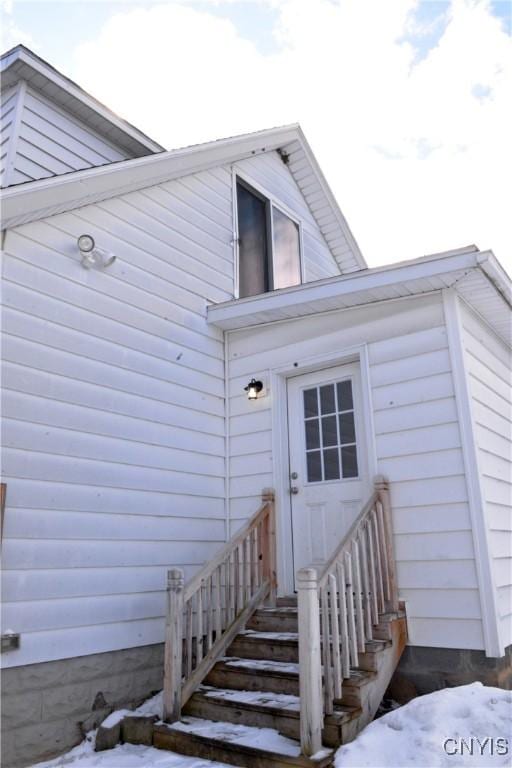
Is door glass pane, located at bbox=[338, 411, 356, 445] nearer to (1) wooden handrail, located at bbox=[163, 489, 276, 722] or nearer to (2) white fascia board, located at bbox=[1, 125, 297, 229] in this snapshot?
(1) wooden handrail, located at bbox=[163, 489, 276, 722]

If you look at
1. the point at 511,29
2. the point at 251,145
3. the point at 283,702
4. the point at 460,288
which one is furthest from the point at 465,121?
the point at 283,702

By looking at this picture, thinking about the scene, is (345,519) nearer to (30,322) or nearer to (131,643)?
(131,643)

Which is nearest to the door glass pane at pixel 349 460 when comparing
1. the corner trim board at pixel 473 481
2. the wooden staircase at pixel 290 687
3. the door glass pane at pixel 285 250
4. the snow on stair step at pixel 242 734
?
the wooden staircase at pixel 290 687

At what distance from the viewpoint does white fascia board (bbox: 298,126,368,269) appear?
7.66 metres

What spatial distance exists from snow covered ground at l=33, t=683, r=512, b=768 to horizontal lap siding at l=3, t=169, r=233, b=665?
0.72m

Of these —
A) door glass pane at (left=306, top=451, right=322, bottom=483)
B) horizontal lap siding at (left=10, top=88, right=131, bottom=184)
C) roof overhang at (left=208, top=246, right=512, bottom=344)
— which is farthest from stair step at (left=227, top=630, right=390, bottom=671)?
horizontal lap siding at (left=10, top=88, right=131, bottom=184)

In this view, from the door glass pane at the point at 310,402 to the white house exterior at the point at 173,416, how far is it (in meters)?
0.06

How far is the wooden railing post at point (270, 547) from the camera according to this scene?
4352 millimetres

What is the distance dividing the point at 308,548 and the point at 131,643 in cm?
156

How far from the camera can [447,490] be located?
3.73m

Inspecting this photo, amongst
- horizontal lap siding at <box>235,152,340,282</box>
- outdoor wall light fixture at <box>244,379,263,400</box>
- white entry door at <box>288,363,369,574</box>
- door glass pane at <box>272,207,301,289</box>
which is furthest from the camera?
horizontal lap siding at <box>235,152,340,282</box>

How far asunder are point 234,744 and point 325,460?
2.27 m

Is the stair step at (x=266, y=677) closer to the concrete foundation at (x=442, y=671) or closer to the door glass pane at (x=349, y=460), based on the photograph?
the concrete foundation at (x=442, y=671)

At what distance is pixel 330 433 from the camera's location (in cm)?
459
